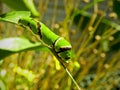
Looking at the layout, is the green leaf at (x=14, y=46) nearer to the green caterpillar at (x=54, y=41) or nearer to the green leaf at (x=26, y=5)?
the green leaf at (x=26, y=5)

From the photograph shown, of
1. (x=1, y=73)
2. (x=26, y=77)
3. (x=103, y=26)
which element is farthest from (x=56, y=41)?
(x=103, y=26)

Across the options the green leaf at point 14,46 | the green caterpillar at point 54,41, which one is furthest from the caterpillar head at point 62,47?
the green leaf at point 14,46

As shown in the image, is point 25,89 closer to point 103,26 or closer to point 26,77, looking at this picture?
point 26,77

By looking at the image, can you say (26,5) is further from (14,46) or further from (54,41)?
(54,41)

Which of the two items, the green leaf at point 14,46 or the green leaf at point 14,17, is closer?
the green leaf at point 14,17

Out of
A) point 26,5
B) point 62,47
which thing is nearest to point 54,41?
point 62,47
